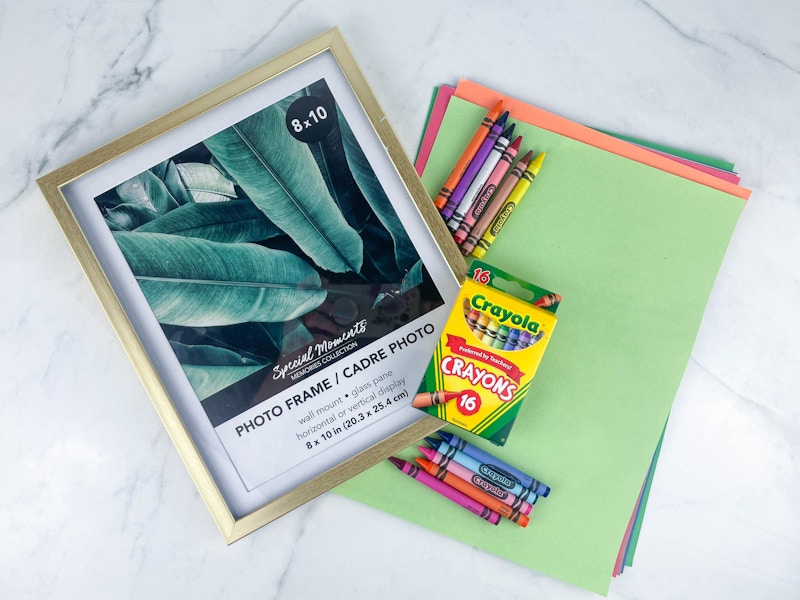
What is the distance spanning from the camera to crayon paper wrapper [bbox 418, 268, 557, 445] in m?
0.56

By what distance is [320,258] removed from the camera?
2.04 feet

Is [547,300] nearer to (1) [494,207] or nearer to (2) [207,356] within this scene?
(1) [494,207]

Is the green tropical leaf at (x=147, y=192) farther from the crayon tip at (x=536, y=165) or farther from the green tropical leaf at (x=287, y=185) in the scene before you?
the crayon tip at (x=536, y=165)

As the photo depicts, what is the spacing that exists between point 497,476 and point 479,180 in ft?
1.01

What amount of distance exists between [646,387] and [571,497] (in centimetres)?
14

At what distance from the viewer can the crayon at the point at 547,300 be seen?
58 centimetres

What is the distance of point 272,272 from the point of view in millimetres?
620

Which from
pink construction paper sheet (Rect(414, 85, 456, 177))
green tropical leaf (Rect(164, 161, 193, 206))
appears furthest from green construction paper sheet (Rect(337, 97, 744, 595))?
green tropical leaf (Rect(164, 161, 193, 206))

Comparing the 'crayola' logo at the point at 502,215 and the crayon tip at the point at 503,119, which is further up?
the crayon tip at the point at 503,119

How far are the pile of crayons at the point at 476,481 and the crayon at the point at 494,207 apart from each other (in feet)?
0.67

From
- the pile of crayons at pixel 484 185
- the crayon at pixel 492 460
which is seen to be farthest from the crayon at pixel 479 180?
the crayon at pixel 492 460

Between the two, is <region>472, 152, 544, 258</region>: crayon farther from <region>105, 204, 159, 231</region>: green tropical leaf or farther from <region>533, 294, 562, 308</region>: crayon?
<region>105, 204, 159, 231</region>: green tropical leaf

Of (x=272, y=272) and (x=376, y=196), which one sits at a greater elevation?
(x=376, y=196)

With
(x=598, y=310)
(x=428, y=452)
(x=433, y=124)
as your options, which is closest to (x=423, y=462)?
(x=428, y=452)
